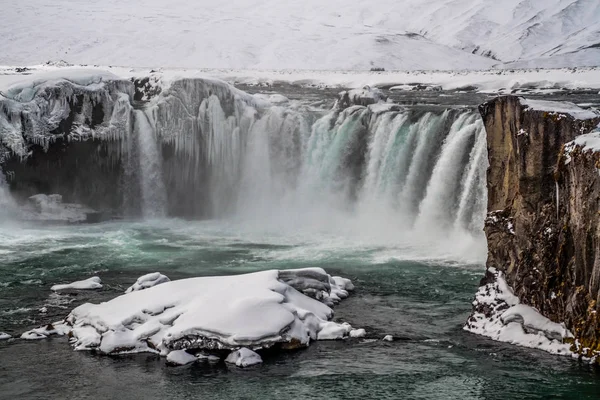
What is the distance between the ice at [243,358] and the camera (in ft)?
53.6

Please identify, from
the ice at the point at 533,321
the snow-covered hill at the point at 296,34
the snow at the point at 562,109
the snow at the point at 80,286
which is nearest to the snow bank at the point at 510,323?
the ice at the point at 533,321

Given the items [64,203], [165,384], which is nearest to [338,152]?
[64,203]

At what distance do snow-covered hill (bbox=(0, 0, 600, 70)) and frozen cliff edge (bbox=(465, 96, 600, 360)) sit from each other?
289ft

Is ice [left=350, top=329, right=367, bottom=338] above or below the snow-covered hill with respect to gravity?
below

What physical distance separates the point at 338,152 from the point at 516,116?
732 inches

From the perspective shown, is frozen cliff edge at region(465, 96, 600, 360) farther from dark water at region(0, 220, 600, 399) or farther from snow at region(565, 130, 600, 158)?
dark water at region(0, 220, 600, 399)

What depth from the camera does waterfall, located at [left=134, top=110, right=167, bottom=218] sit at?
116 ft

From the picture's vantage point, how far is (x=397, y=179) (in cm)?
3319

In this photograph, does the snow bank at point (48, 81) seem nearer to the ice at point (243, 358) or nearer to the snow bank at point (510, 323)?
the ice at point (243, 358)

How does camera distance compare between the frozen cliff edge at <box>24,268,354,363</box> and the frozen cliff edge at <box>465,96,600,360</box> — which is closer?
the frozen cliff edge at <box>465,96,600,360</box>

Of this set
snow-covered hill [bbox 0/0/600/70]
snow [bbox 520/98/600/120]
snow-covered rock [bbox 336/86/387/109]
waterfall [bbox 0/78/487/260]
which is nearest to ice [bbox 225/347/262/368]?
snow [bbox 520/98/600/120]

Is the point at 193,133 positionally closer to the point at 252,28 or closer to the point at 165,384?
the point at 165,384

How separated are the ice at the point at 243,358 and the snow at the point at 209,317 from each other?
191mm

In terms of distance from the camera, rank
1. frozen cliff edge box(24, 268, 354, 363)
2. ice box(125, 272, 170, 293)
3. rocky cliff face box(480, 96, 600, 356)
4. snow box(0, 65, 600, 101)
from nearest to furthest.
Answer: rocky cliff face box(480, 96, 600, 356), frozen cliff edge box(24, 268, 354, 363), ice box(125, 272, 170, 293), snow box(0, 65, 600, 101)
